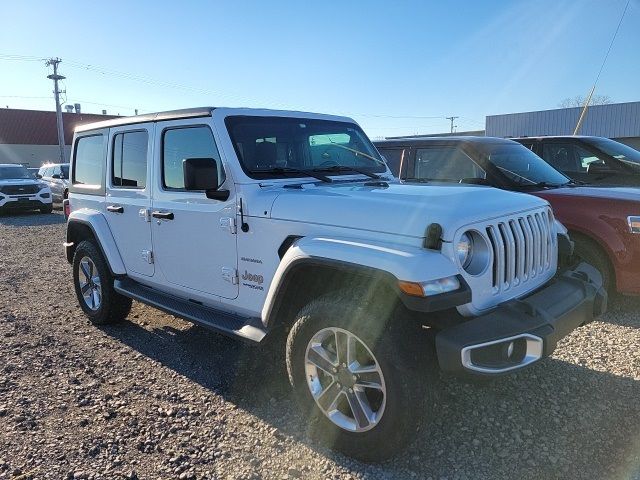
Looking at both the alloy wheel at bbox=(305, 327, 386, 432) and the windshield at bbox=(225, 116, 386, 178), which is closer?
the alloy wheel at bbox=(305, 327, 386, 432)

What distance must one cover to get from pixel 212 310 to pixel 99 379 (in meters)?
1.09

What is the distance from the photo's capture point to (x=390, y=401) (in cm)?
257

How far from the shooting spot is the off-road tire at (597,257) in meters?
4.98

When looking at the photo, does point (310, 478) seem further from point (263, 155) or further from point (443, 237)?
point (263, 155)

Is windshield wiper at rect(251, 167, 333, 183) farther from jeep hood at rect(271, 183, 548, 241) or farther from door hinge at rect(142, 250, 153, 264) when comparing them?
door hinge at rect(142, 250, 153, 264)

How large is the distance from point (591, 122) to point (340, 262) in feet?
110

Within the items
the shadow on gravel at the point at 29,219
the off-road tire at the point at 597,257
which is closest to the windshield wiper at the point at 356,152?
the off-road tire at the point at 597,257

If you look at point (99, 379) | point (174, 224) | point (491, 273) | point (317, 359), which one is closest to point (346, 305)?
point (317, 359)

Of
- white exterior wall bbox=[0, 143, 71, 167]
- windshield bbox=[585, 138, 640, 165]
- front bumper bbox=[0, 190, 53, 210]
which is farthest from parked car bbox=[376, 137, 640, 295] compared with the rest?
white exterior wall bbox=[0, 143, 71, 167]

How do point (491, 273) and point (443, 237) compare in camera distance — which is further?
point (491, 273)

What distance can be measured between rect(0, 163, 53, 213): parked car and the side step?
14.0m

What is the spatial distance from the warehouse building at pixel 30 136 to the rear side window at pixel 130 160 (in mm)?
47409

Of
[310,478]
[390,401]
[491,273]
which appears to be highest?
[491,273]

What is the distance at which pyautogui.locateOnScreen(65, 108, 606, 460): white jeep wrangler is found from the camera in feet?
8.37
